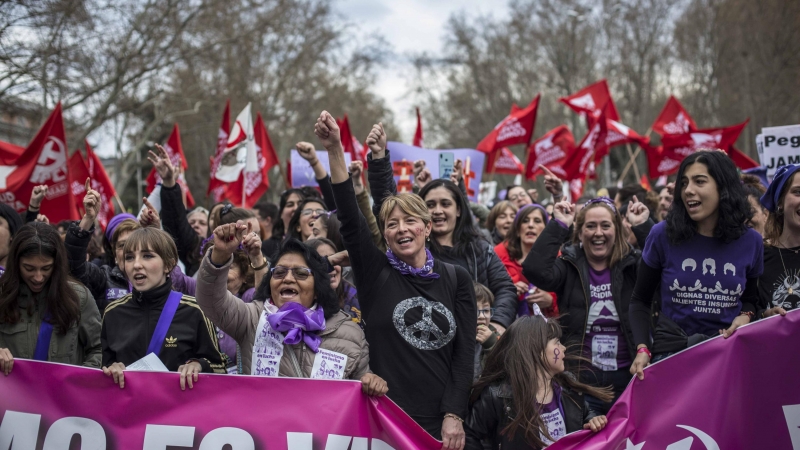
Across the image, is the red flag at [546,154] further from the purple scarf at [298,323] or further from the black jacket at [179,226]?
the purple scarf at [298,323]

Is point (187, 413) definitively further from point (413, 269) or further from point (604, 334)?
point (604, 334)

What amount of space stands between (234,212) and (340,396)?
8.79 ft

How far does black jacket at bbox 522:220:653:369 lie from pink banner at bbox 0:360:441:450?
4.72 feet

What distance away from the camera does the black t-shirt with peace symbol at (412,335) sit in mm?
3668

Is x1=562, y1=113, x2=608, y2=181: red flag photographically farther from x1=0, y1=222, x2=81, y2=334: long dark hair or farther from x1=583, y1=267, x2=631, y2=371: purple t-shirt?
x1=0, y1=222, x2=81, y2=334: long dark hair

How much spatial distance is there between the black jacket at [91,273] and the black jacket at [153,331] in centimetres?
62

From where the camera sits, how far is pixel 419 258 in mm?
3799

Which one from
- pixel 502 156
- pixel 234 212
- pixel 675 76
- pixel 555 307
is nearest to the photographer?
pixel 555 307

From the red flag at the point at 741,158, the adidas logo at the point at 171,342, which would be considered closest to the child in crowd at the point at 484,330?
the adidas logo at the point at 171,342

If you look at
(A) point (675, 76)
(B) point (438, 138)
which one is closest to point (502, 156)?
(A) point (675, 76)

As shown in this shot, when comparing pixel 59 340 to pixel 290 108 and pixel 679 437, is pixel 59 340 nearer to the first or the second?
pixel 679 437

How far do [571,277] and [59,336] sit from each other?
2957 millimetres

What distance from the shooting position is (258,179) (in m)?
11.0

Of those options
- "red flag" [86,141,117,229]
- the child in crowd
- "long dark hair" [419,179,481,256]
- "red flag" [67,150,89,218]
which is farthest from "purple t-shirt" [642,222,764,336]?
"red flag" [67,150,89,218]
